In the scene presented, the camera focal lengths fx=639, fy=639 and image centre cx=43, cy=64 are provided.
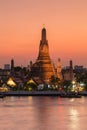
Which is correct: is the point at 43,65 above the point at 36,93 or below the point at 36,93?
above

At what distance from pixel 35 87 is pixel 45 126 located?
8868 centimetres

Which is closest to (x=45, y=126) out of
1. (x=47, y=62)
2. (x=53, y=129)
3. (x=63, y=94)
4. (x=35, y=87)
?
(x=53, y=129)

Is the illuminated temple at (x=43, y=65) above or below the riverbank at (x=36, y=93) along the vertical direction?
above

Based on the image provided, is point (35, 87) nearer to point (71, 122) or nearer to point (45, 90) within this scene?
point (45, 90)

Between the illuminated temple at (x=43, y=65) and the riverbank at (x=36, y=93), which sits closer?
the riverbank at (x=36, y=93)

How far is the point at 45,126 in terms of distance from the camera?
186 ft

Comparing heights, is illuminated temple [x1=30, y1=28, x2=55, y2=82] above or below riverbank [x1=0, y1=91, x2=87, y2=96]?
above

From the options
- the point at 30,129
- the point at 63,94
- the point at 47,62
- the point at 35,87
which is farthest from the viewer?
the point at 47,62

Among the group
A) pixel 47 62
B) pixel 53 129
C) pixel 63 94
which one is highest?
pixel 47 62

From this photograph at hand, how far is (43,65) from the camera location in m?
156

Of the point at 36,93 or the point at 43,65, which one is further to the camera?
the point at 43,65

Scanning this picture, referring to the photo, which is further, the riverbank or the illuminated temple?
the illuminated temple

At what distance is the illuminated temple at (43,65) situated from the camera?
15412cm

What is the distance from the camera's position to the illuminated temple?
6068 inches
